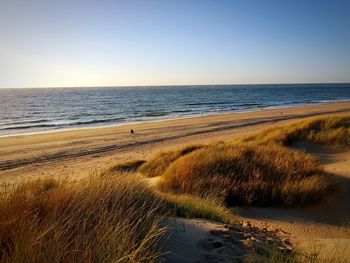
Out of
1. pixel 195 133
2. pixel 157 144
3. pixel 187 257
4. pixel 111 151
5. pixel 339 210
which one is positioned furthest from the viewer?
pixel 195 133

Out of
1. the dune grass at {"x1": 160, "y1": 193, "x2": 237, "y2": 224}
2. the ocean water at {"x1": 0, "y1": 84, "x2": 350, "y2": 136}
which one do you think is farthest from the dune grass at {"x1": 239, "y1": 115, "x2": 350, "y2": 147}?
the ocean water at {"x1": 0, "y1": 84, "x2": 350, "y2": 136}

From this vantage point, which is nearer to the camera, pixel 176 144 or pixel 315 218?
pixel 315 218

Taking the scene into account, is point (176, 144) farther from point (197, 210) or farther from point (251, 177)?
point (197, 210)

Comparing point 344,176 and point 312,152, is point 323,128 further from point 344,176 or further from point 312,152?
point 344,176

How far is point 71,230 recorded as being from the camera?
3381 millimetres

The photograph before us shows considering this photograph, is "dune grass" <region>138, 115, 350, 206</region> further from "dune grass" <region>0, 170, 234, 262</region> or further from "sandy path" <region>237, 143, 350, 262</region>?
"dune grass" <region>0, 170, 234, 262</region>

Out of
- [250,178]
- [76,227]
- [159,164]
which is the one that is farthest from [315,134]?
[76,227]

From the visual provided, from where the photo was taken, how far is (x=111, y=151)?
60.8ft

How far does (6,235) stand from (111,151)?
615 inches

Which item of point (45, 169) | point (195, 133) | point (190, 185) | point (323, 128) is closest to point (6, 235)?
point (190, 185)

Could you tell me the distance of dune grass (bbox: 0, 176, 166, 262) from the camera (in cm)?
280

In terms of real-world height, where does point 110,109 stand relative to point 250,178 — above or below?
below

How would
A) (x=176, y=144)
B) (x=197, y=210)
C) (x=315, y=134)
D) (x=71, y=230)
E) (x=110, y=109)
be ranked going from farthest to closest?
1. (x=110, y=109)
2. (x=176, y=144)
3. (x=315, y=134)
4. (x=197, y=210)
5. (x=71, y=230)

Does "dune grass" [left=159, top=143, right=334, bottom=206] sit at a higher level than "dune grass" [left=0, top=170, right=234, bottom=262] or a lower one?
lower
